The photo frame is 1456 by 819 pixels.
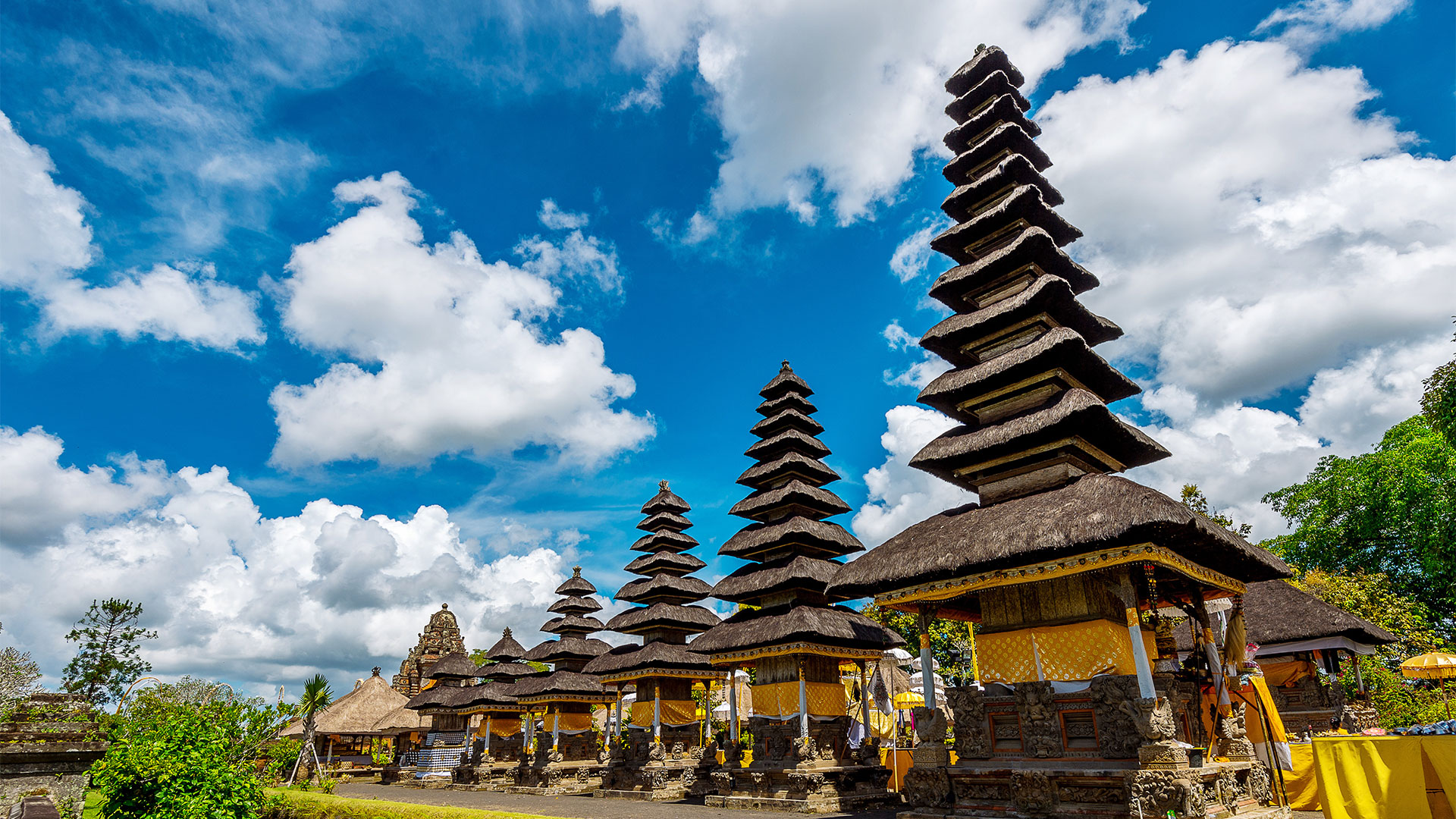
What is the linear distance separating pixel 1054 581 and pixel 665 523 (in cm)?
2169

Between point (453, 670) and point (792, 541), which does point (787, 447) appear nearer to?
point (792, 541)

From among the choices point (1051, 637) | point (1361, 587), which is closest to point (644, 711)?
point (1051, 637)

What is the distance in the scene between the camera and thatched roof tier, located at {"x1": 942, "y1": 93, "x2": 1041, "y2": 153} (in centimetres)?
1986

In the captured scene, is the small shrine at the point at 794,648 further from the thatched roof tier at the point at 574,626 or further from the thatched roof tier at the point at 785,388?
the thatched roof tier at the point at 574,626

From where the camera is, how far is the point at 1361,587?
2692 cm

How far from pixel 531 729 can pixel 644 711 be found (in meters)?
8.68

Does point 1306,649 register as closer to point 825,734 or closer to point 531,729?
point 825,734

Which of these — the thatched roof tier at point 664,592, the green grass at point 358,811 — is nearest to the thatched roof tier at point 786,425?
the thatched roof tier at point 664,592

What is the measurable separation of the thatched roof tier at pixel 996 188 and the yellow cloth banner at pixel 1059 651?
11031mm

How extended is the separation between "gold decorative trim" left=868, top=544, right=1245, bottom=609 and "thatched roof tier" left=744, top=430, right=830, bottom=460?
1118 centimetres

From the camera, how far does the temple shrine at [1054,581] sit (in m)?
11.7

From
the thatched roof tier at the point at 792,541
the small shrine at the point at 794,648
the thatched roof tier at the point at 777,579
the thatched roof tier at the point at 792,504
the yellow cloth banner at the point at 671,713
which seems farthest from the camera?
the yellow cloth banner at the point at 671,713

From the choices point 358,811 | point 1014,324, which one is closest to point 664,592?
point 358,811

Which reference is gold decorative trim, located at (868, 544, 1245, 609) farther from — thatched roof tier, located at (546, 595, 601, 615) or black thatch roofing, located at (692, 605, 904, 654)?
thatched roof tier, located at (546, 595, 601, 615)
